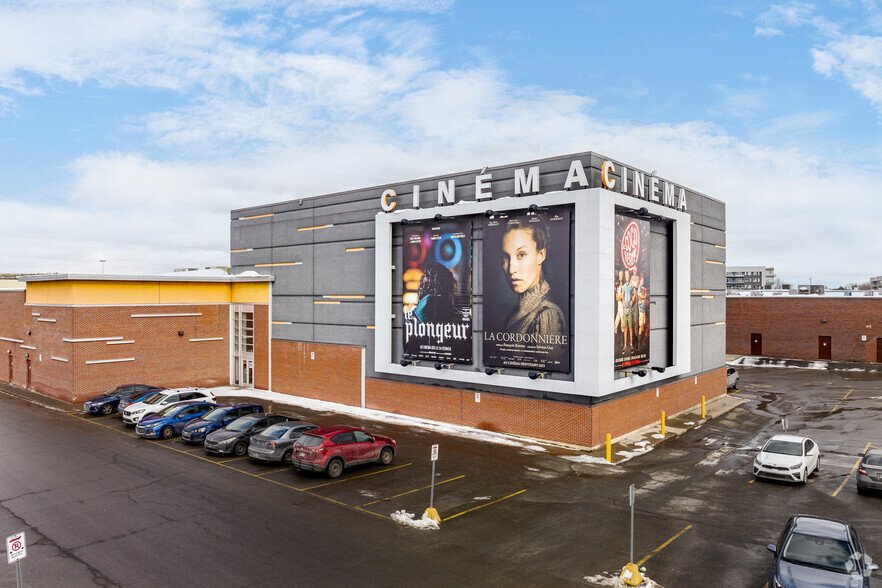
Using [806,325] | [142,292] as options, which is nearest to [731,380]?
[806,325]

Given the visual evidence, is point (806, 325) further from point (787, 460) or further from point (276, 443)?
point (276, 443)

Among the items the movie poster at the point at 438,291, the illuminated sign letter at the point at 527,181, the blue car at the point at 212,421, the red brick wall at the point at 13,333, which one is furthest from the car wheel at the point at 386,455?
the red brick wall at the point at 13,333

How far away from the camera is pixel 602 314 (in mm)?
24359

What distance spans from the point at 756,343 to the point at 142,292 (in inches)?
2324

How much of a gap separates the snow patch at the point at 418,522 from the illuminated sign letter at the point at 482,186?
16.2m

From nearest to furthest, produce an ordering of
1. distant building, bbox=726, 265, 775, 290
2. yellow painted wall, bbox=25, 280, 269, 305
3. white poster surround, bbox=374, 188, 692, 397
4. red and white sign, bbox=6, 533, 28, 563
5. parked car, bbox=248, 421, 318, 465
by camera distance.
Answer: red and white sign, bbox=6, 533, 28, 563
parked car, bbox=248, 421, 318, 465
white poster surround, bbox=374, 188, 692, 397
yellow painted wall, bbox=25, 280, 269, 305
distant building, bbox=726, 265, 775, 290

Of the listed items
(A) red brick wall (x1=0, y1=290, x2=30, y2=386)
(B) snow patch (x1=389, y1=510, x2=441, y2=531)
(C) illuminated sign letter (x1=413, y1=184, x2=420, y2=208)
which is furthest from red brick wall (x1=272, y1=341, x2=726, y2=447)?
(A) red brick wall (x1=0, y1=290, x2=30, y2=386)

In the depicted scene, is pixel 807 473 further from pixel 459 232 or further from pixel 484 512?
pixel 459 232

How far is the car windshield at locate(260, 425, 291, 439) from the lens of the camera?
21859 mm

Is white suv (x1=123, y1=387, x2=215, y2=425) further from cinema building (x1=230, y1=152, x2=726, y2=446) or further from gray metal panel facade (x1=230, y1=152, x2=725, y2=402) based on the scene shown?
gray metal panel facade (x1=230, y1=152, x2=725, y2=402)

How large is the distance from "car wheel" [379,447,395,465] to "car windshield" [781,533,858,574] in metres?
13.5

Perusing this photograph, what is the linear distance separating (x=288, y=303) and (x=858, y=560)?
33.5 m

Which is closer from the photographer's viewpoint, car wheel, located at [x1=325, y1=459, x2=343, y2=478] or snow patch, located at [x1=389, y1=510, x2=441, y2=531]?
snow patch, located at [x1=389, y1=510, x2=441, y2=531]

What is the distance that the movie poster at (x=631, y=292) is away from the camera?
26281 mm
